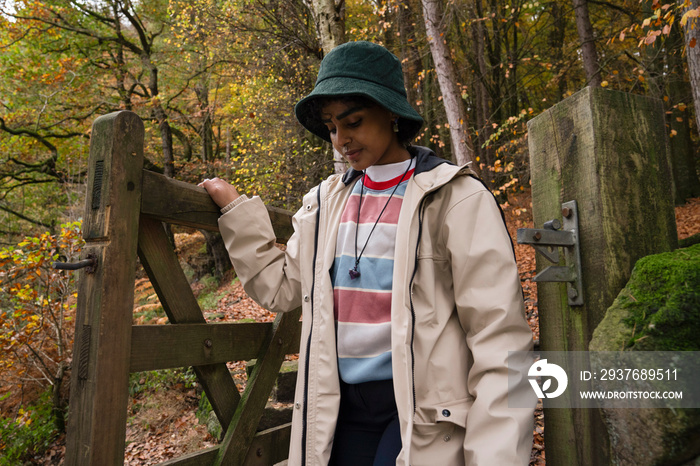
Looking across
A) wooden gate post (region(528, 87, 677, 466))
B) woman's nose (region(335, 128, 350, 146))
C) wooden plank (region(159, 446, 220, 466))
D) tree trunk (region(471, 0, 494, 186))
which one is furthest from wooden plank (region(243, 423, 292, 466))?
tree trunk (region(471, 0, 494, 186))

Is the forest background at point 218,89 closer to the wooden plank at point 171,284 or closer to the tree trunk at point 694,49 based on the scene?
the tree trunk at point 694,49

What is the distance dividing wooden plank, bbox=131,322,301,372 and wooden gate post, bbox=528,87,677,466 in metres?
1.35

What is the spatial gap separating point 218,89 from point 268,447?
13015 mm

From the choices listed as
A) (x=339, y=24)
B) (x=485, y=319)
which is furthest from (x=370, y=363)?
(x=339, y=24)

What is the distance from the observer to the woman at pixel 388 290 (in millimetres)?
1479

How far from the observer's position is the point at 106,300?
1.50 m

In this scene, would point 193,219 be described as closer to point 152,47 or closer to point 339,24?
point 339,24

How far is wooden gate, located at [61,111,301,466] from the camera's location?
147 cm

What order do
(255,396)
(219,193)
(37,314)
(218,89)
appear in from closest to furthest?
(219,193), (255,396), (37,314), (218,89)

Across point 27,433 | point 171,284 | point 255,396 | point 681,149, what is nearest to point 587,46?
point 681,149

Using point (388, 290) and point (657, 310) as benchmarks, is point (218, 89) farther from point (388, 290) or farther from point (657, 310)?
point (657, 310)

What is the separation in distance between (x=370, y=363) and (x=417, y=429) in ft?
0.90

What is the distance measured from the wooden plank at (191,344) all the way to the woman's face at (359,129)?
0.96 m

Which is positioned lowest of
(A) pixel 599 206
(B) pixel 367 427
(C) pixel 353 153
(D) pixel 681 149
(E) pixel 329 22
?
(B) pixel 367 427
